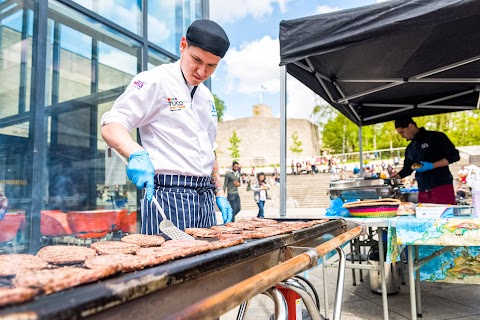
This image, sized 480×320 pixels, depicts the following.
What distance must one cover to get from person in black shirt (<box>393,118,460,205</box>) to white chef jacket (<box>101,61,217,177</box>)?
3236 mm

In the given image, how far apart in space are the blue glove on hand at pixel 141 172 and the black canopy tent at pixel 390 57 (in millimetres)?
2118

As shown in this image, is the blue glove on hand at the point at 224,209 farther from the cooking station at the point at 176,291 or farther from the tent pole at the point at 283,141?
the tent pole at the point at 283,141

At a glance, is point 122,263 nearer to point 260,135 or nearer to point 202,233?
point 202,233

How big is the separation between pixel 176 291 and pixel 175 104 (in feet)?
4.17

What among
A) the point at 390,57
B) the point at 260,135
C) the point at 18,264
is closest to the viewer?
the point at 18,264

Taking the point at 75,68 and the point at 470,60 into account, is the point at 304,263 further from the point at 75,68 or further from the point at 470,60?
the point at 75,68

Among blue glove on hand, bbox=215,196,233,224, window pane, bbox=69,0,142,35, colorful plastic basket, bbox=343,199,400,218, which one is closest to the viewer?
blue glove on hand, bbox=215,196,233,224

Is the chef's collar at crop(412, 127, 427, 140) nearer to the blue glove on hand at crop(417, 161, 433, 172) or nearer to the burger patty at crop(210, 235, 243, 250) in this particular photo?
the blue glove on hand at crop(417, 161, 433, 172)

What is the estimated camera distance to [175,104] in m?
1.83

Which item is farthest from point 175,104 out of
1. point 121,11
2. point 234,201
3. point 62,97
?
point 234,201

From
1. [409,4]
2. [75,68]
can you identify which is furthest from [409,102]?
[75,68]

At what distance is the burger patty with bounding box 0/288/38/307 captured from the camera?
1.68ft

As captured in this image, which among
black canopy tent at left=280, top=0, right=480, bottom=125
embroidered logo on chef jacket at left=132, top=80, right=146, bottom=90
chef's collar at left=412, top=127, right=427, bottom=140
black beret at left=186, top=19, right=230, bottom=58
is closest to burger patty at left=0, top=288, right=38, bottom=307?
embroidered logo on chef jacket at left=132, top=80, right=146, bottom=90

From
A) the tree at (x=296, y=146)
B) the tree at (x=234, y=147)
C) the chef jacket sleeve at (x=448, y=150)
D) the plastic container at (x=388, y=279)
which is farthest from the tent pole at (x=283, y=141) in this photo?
the tree at (x=296, y=146)
